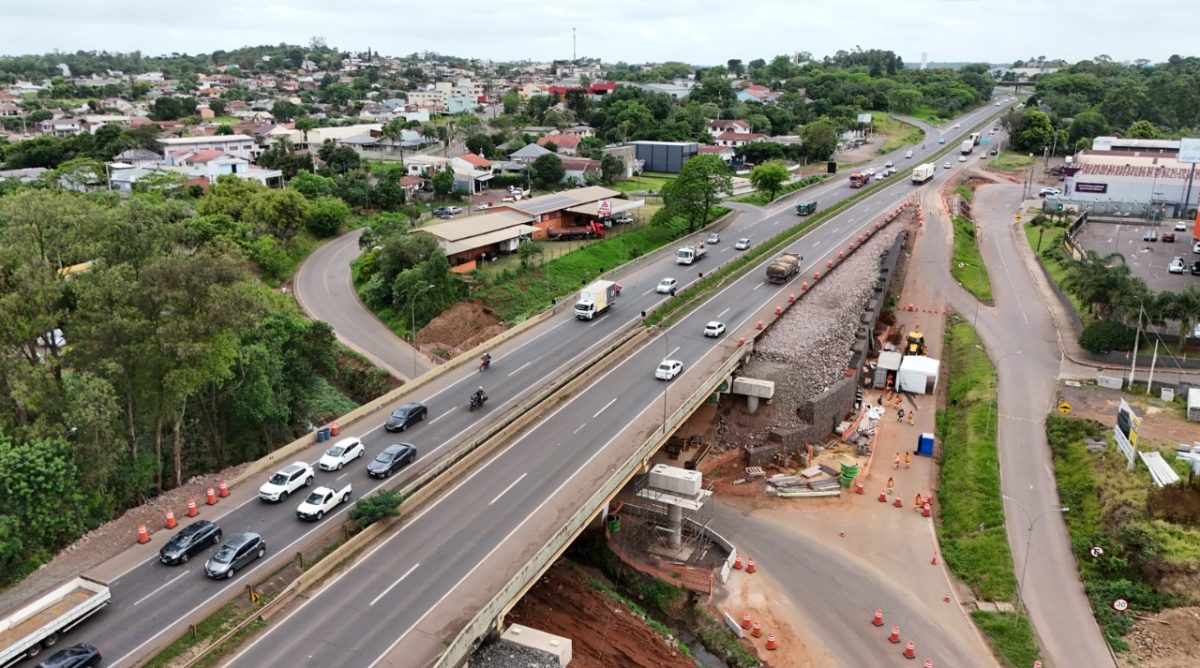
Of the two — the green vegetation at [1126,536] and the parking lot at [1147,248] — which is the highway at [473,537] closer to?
the green vegetation at [1126,536]

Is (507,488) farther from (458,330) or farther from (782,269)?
(782,269)

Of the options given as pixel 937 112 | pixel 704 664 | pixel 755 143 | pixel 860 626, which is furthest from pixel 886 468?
pixel 937 112

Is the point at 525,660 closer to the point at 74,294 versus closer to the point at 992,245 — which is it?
the point at 74,294

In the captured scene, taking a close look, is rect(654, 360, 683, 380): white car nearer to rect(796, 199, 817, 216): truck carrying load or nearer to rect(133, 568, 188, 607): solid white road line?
rect(133, 568, 188, 607): solid white road line

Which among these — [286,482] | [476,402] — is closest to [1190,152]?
[476,402]

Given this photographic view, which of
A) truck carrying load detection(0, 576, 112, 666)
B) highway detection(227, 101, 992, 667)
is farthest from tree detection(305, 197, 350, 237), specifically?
truck carrying load detection(0, 576, 112, 666)

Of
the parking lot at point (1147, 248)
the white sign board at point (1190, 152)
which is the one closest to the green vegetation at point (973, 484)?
the parking lot at point (1147, 248)
